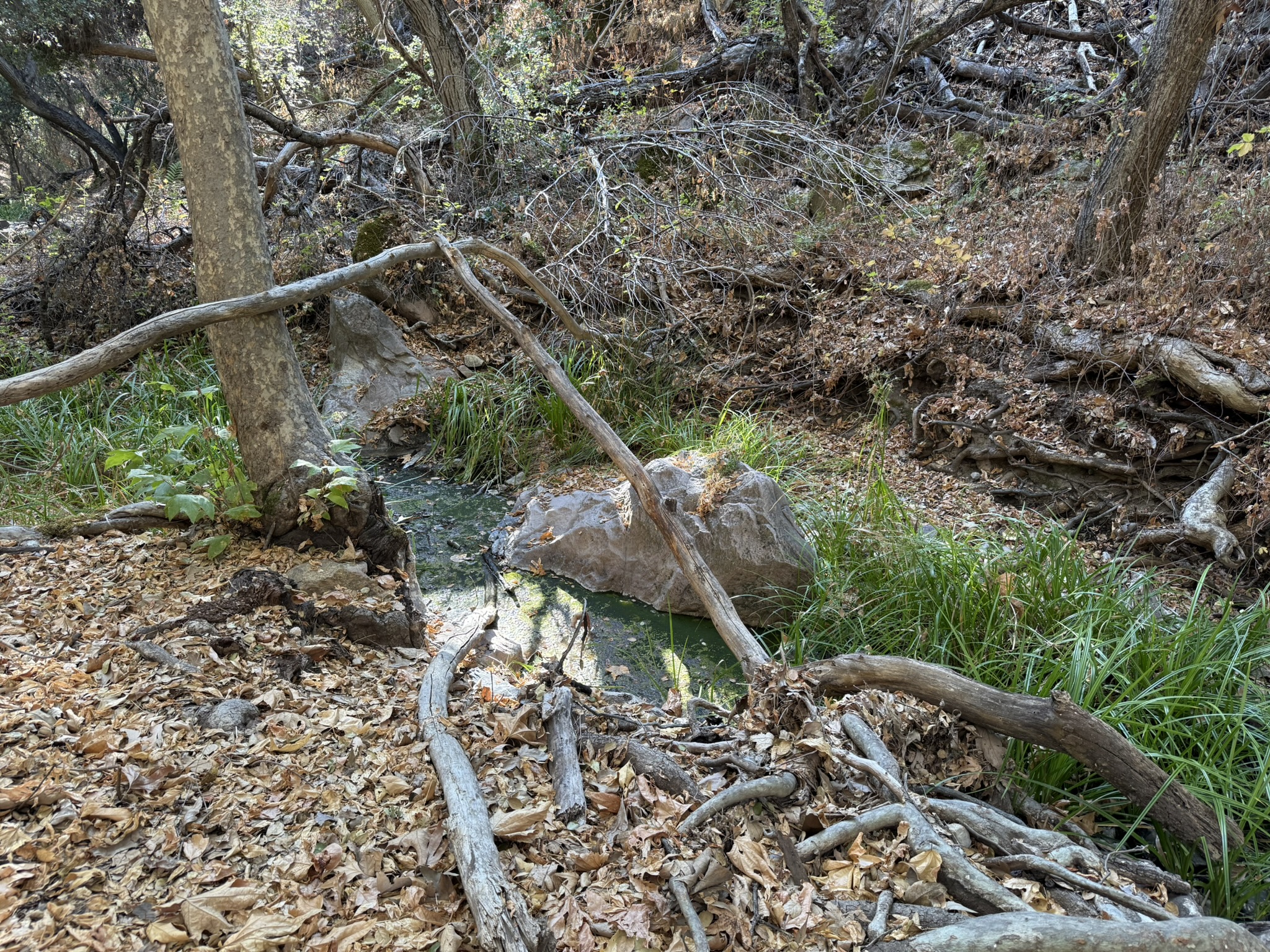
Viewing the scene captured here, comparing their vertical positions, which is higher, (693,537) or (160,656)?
(160,656)

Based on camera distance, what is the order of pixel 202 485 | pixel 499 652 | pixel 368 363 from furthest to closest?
pixel 368 363
pixel 499 652
pixel 202 485

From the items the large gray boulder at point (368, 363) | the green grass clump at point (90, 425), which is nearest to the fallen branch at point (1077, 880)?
the green grass clump at point (90, 425)

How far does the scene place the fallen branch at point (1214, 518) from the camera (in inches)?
171

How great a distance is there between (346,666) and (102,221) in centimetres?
618

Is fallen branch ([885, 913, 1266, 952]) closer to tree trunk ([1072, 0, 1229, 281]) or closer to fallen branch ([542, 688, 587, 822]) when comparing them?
fallen branch ([542, 688, 587, 822])

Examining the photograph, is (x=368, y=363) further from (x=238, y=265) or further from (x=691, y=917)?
(x=691, y=917)

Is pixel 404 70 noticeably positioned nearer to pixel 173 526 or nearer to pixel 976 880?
pixel 173 526

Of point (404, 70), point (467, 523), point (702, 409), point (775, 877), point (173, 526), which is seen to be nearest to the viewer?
point (775, 877)

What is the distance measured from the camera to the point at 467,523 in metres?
5.66

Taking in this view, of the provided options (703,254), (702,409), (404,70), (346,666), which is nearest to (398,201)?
(404,70)

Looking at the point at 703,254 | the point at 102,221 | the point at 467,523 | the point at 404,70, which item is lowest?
the point at 467,523

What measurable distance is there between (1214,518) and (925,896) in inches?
150

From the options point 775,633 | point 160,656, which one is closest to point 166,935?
point 160,656

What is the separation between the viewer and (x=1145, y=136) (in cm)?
557
